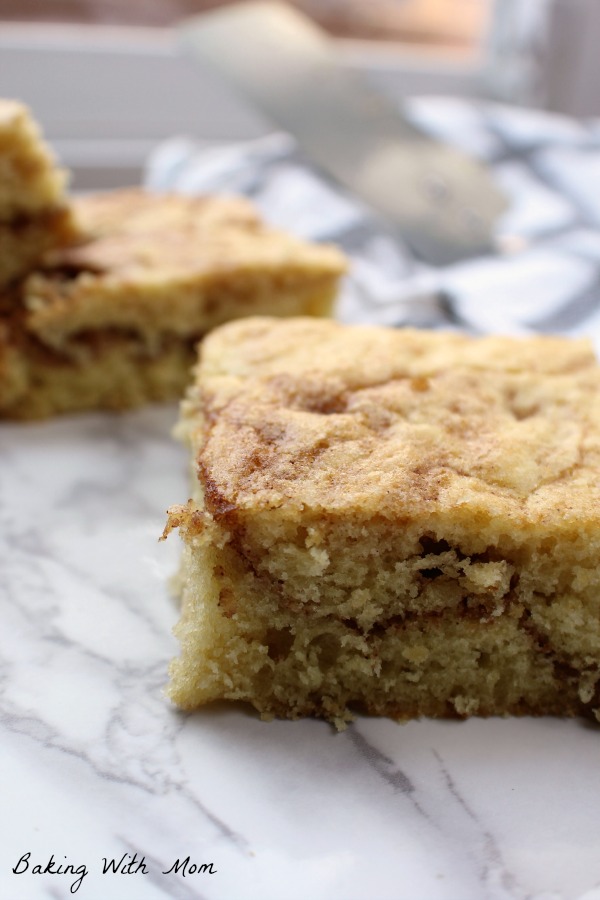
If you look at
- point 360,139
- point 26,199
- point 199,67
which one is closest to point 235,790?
point 26,199

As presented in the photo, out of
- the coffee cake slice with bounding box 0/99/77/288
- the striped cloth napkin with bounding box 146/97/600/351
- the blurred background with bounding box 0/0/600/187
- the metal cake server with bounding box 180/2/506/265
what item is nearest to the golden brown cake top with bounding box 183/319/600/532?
the striped cloth napkin with bounding box 146/97/600/351

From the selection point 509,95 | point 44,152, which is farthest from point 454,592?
point 509,95

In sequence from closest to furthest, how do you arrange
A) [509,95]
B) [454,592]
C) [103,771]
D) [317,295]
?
[103,771], [454,592], [317,295], [509,95]

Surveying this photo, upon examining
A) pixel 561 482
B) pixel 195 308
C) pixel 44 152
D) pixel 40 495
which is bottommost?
pixel 40 495

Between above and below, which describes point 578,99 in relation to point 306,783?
above

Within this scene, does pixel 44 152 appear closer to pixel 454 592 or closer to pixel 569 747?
pixel 454 592

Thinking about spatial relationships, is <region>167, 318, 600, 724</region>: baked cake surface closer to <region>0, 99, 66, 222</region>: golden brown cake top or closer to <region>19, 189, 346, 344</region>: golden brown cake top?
<region>19, 189, 346, 344</region>: golden brown cake top

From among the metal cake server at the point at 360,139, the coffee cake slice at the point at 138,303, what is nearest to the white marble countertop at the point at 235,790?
the coffee cake slice at the point at 138,303

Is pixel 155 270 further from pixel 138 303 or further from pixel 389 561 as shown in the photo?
pixel 389 561
